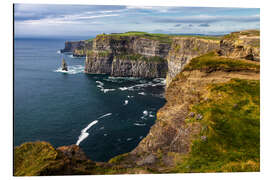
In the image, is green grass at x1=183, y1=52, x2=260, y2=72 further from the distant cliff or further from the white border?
the distant cliff

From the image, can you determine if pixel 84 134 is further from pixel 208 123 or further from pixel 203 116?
pixel 208 123

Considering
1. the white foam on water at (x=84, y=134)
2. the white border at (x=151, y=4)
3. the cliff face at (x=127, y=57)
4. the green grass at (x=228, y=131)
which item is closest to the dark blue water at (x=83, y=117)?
the white foam on water at (x=84, y=134)

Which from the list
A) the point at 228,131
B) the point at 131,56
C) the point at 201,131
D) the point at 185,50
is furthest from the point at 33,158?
the point at 131,56

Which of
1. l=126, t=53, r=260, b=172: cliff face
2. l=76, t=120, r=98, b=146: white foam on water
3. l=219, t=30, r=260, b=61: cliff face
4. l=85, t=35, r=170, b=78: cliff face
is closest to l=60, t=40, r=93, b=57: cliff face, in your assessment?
l=85, t=35, r=170, b=78: cliff face

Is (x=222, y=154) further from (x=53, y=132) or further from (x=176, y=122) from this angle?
(x=53, y=132)

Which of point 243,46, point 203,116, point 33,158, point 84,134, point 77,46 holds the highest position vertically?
point 77,46

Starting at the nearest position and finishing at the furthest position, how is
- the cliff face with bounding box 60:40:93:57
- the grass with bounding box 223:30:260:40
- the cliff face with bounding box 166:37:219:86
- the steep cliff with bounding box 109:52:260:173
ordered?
the steep cliff with bounding box 109:52:260:173 < the grass with bounding box 223:30:260:40 < the cliff face with bounding box 166:37:219:86 < the cliff face with bounding box 60:40:93:57
